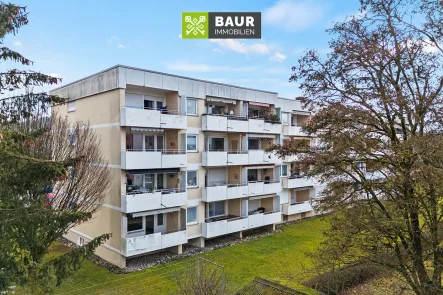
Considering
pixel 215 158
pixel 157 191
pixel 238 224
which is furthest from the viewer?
pixel 238 224

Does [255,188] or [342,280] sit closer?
[342,280]

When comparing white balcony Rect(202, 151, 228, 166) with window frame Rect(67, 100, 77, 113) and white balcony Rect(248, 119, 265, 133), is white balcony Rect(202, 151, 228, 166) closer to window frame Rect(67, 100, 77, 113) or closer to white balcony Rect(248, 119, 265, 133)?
white balcony Rect(248, 119, 265, 133)

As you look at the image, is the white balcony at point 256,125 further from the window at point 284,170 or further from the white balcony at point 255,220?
the white balcony at point 255,220

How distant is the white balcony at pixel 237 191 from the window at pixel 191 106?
21.2ft

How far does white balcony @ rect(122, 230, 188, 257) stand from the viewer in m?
17.7

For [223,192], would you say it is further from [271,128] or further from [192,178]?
[271,128]

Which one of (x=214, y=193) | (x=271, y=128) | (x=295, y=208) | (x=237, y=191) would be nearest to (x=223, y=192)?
(x=214, y=193)

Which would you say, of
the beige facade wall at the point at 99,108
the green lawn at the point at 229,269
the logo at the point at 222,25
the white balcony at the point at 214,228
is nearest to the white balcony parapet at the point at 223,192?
the white balcony at the point at 214,228

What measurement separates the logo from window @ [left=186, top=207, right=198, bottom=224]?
1209 centimetres

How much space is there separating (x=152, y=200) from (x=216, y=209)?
24.4 ft

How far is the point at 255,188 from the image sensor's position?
82.9ft

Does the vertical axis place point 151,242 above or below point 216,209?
below

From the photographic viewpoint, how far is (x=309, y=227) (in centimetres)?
2845

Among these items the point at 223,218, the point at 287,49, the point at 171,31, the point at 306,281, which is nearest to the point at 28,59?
the point at 171,31
